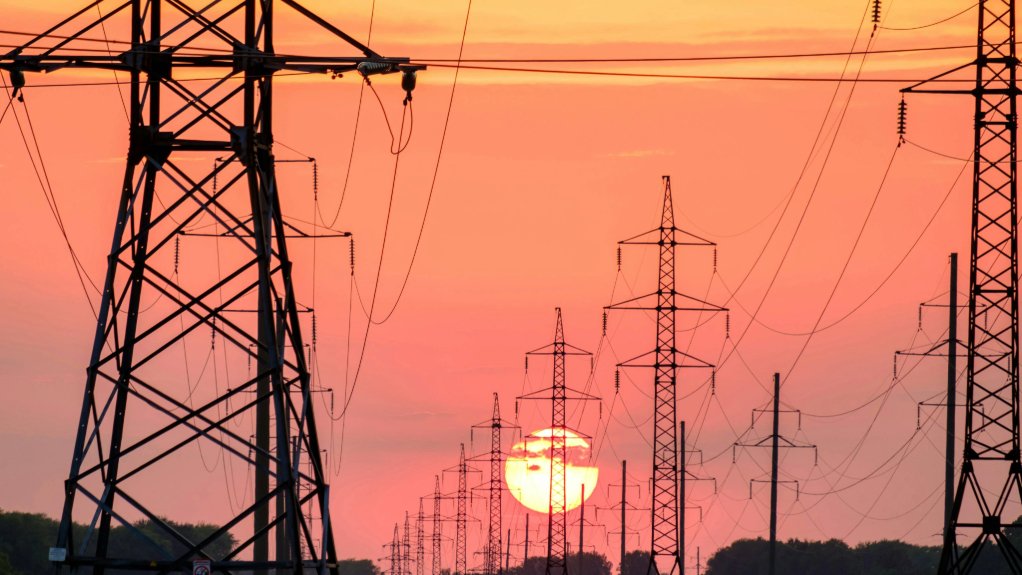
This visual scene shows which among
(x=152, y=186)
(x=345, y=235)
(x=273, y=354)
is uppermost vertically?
(x=345, y=235)

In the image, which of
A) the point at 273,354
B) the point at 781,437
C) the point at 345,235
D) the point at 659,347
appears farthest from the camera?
the point at 781,437

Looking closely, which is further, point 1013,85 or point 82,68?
point 1013,85

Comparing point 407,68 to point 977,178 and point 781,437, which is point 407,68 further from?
point 781,437

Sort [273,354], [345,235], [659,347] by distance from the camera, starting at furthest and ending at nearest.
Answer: [659,347]
[345,235]
[273,354]

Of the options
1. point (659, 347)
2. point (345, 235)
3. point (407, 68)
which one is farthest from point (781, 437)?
point (407, 68)

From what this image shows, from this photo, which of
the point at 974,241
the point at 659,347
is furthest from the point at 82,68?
the point at 659,347

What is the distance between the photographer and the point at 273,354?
38906 millimetres

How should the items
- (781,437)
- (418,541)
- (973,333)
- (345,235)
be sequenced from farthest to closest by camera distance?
(418,541), (781,437), (345,235), (973,333)

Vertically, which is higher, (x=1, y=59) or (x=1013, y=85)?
(x=1013, y=85)

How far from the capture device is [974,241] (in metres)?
52.0

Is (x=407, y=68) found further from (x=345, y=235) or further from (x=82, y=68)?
(x=345, y=235)

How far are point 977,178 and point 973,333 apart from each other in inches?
153

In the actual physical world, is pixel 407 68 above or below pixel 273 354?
above

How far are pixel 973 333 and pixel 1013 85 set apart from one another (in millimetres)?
6623
